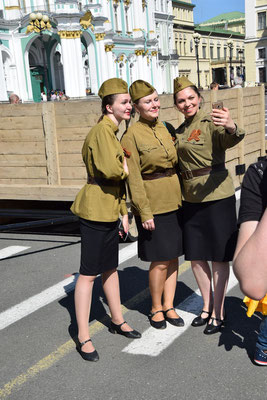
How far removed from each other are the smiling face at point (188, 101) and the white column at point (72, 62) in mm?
39945

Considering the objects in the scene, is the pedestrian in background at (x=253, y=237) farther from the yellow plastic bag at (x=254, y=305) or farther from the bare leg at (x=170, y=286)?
the bare leg at (x=170, y=286)

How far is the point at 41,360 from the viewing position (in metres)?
3.86

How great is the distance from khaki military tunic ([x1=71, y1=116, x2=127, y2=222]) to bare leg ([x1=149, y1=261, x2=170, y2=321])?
0.62m

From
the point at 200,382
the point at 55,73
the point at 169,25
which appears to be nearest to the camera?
the point at 200,382

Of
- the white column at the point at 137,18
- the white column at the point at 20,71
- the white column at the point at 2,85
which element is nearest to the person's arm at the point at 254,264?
the white column at the point at 2,85

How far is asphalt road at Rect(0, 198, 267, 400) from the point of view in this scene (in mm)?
3369

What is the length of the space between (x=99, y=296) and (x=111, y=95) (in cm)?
221

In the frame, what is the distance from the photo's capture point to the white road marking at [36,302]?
185 inches

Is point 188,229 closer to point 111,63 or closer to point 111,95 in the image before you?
point 111,95

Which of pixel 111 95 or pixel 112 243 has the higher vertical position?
pixel 111 95

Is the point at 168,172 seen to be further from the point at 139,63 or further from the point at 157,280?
the point at 139,63

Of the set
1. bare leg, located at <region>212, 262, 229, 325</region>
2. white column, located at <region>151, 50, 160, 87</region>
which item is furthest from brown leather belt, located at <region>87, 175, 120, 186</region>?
white column, located at <region>151, 50, 160, 87</region>

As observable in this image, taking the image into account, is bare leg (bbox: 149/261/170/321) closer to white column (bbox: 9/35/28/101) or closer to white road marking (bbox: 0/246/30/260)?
white road marking (bbox: 0/246/30/260)

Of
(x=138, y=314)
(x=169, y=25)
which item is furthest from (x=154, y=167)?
(x=169, y=25)
